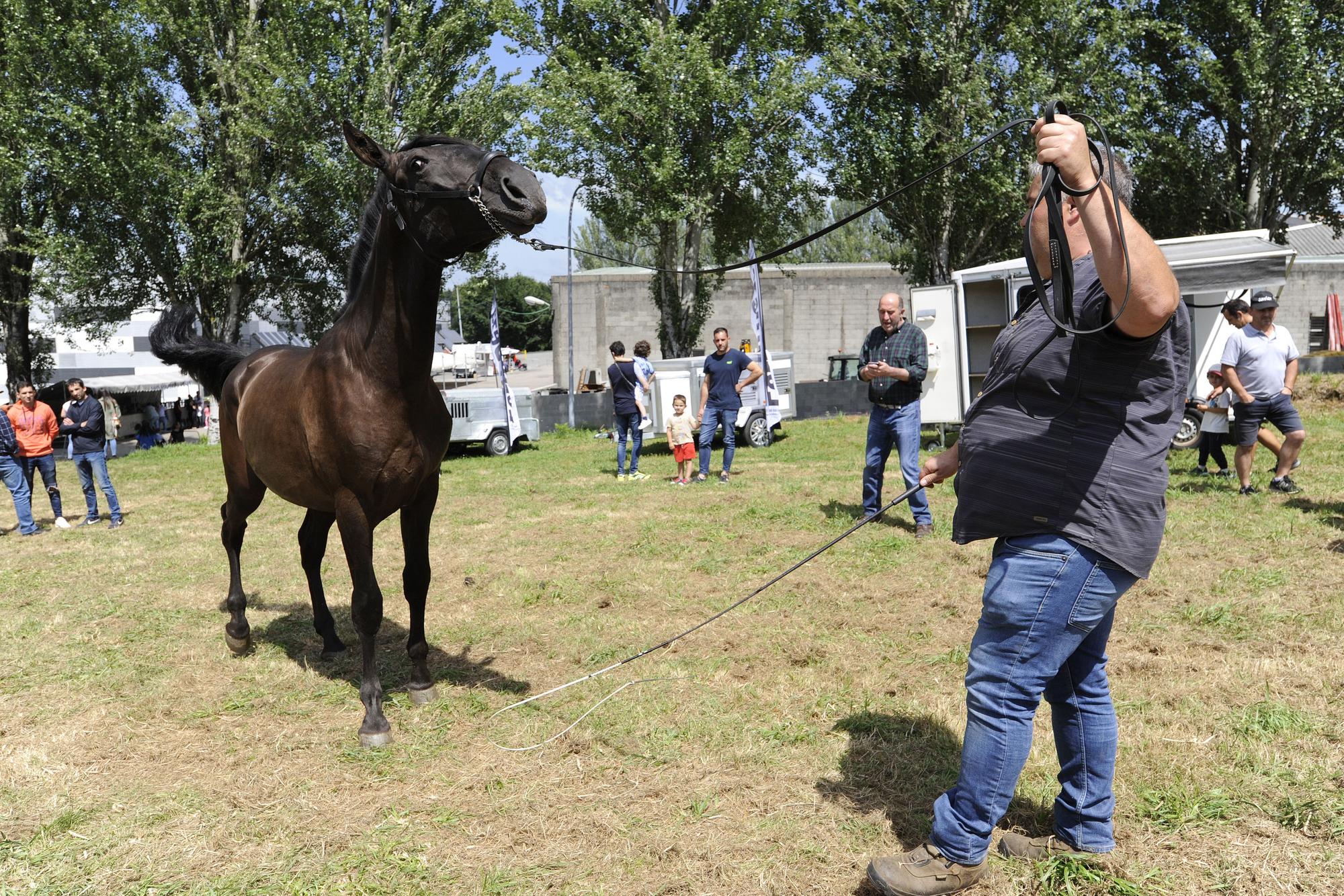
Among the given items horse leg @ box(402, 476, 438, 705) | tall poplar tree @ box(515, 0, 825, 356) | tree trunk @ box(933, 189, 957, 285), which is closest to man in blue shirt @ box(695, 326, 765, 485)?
horse leg @ box(402, 476, 438, 705)

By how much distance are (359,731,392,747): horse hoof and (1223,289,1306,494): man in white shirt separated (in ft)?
26.2

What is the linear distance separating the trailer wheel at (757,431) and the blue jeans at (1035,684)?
13.6 meters

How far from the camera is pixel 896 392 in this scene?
7.41 meters

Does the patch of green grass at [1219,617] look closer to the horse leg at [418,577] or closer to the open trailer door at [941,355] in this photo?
the horse leg at [418,577]

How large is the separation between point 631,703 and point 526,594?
235 cm

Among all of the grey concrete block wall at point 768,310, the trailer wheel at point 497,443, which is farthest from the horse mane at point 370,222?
the grey concrete block wall at point 768,310

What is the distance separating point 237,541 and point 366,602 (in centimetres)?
212

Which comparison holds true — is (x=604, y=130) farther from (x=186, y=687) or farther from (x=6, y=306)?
(x=186, y=687)

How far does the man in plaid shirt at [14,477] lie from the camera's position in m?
9.99

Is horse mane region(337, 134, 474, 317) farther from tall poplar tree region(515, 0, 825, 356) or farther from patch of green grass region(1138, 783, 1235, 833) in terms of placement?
tall poplar tree region(515, 0, 825, 356)

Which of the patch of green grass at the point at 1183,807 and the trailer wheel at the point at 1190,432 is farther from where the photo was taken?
the trailer wheel at the point at 1190,432

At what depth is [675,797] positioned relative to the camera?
10.8 feet

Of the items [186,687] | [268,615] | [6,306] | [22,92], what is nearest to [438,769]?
[186,687]

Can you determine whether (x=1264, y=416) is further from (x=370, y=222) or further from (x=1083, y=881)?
(x=370, y=222)
